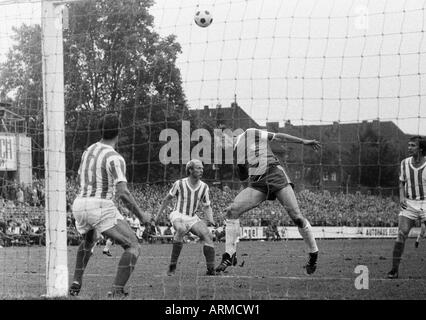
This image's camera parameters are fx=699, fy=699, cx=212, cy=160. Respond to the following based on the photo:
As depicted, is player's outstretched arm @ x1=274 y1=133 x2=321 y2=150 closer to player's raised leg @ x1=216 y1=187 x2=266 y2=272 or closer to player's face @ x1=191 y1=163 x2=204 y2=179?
player's raised leg @ x1=216 y1=187 x2=266 y2=272

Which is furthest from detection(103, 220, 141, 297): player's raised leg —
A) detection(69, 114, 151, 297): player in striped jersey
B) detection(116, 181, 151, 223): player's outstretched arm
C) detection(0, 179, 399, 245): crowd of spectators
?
detection(0, 179, 399, 245): crowd of spectators

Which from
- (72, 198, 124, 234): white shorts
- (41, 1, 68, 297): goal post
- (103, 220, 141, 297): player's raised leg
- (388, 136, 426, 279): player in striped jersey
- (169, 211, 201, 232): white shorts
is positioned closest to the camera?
(103, 220, 141, 297): player's raised leg

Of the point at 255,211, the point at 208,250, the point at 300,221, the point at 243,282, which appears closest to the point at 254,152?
the point at 300,221

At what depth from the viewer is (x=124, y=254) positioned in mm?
7805

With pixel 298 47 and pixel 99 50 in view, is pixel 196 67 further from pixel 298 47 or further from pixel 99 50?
pixel 99 50

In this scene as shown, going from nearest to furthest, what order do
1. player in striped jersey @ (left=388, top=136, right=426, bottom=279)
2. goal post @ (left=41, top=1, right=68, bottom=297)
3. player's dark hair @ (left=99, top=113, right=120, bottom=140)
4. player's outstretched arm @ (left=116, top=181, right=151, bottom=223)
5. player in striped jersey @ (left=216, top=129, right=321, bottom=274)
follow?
player's outstretched arm @ (left=116, top=181, right=151, bottom=223)
player's dark hair @ (left=99, top=113, right=120, bottom=140)
goal post @ (left=41, top=1, right=68, bottom=297)
player in striped jersey @ (left=216, top=129, right=321, bottom=274)
player in striped jersey @ (left=388, top=136, right=426, bottom=279)

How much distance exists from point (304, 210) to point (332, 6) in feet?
64.6

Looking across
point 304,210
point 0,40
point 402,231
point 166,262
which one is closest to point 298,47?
point 402,231

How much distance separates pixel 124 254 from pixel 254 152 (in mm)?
2685

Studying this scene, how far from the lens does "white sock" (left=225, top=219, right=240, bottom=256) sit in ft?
32.0

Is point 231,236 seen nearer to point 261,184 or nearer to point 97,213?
point 261,184

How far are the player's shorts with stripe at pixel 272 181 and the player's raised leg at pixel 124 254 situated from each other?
237cm

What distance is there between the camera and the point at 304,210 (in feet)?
91.1

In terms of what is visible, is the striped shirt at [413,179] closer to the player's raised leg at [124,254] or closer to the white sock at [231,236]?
the white sock at [231,236]
